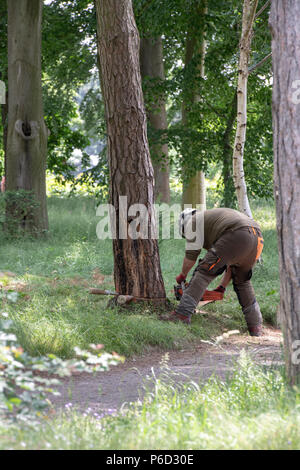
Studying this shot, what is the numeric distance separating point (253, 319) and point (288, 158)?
12.3 ft

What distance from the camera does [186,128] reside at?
48.0 ft

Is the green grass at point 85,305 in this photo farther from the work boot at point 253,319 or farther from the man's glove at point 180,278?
the man's glove at point 180,278

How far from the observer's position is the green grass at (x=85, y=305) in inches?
237

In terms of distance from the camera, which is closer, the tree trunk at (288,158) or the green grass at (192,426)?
the green grass at (192,426)

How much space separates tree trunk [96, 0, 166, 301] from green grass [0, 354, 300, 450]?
3.33 metres

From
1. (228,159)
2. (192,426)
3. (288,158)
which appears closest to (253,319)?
(288,158)

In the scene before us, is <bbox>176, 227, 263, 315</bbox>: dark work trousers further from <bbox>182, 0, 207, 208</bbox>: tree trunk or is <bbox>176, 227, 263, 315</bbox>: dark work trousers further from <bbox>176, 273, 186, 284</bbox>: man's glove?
<bbox>182, 0, 207, 208</bbox>: tree trunk

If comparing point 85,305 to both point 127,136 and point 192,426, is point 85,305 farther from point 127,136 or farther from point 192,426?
point 192,426

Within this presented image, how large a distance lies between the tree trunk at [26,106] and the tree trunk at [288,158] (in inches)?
403

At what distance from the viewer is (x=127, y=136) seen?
7.21 metres

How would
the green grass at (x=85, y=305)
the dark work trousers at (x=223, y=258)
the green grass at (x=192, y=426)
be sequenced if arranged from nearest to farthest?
the green grass at (x=192, y=426)
the green grass at (x=85, y=305)
the dark work trousers at (x=223, y=258)

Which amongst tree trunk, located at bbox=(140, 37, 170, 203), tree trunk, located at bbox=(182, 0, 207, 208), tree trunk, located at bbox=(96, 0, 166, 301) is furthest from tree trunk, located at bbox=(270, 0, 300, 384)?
tree trunk, located at bbox=(140, 37, 170, 203)

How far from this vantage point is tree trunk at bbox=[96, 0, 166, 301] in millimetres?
7195

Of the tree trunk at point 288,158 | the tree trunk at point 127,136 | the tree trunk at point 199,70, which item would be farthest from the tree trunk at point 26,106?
the tree trunk at point 288,158
